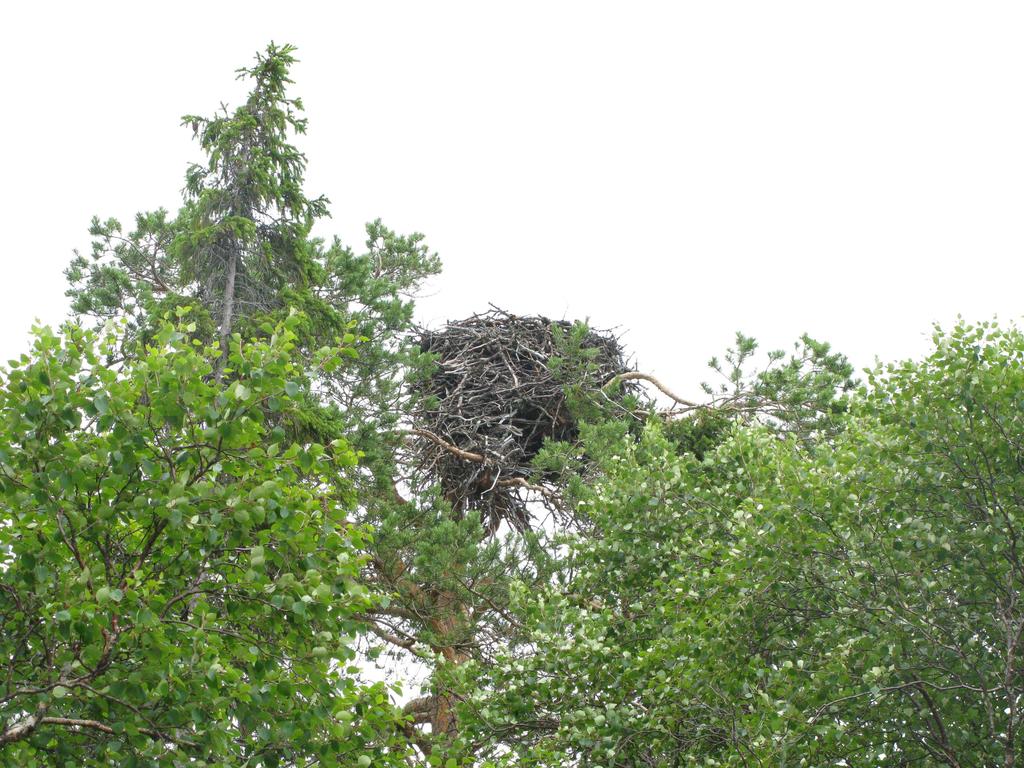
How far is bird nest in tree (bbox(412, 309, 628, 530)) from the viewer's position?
49.4 ft

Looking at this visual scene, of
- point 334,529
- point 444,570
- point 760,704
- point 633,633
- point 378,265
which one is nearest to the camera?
point 334,529

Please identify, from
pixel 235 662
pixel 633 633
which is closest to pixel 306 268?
pixel 633 633

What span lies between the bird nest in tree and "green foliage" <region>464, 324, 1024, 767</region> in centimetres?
558

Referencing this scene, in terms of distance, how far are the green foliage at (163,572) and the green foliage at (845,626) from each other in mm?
2482

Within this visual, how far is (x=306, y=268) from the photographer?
48.1 ft

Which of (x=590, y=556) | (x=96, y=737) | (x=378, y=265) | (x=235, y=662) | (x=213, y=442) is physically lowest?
(x=96, y=737)

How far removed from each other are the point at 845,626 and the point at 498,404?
8.11m

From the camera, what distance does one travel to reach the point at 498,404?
50.1ft

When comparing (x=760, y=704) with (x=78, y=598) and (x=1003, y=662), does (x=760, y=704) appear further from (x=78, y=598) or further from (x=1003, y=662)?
(x=78, y=598)

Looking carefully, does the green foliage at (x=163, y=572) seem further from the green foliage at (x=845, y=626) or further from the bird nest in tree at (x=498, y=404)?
the bird nest in tree at (x=498, y=404)

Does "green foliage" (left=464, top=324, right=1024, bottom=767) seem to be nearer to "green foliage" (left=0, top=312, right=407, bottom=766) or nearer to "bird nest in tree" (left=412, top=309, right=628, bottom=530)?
"green foliage" (left=0, top=312, right=407, bottom=766)

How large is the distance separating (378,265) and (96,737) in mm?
12806

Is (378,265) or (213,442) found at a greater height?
(378,265)

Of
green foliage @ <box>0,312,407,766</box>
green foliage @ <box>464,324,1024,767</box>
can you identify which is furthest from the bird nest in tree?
green foliage @ <box>0,312,407,766</box>
